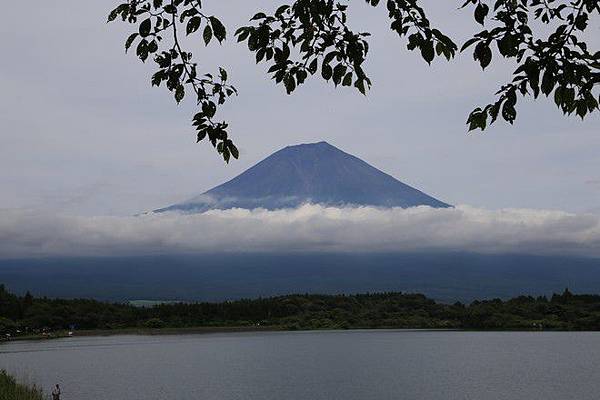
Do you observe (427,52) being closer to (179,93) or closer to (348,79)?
(348,79)

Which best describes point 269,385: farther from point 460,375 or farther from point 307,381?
point 460,375

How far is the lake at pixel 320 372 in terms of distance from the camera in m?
67.6

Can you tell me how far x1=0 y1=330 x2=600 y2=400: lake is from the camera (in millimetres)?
67625

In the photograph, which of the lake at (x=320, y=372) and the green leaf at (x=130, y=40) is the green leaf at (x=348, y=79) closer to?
the green leaf at (x=130, y=40)

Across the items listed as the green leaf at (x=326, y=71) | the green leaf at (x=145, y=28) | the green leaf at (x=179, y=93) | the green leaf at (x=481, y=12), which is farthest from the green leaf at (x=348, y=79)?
the green leaf at (x=145, y=28)

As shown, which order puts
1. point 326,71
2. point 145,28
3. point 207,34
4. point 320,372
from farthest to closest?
point 320,372, point 145,28, point 326,71, point 207,34

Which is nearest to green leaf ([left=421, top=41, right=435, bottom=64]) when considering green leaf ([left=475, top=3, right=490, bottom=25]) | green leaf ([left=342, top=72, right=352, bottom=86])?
green leaf ([left=475, top=3, right=490, bottom=25])

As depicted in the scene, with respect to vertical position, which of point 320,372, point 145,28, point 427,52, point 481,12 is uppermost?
point 145,28

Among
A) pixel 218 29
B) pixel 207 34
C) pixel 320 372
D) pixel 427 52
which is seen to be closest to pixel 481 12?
pixel 427 52

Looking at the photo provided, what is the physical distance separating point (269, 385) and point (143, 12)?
70.4 meters

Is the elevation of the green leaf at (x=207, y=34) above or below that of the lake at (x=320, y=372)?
above

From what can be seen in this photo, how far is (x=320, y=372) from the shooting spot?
8850cm

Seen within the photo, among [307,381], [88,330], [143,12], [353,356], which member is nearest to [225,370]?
[307,381]

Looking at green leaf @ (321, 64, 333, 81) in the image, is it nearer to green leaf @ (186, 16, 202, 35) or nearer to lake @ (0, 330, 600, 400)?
green leaf @ (186, 16, 202, 35)
